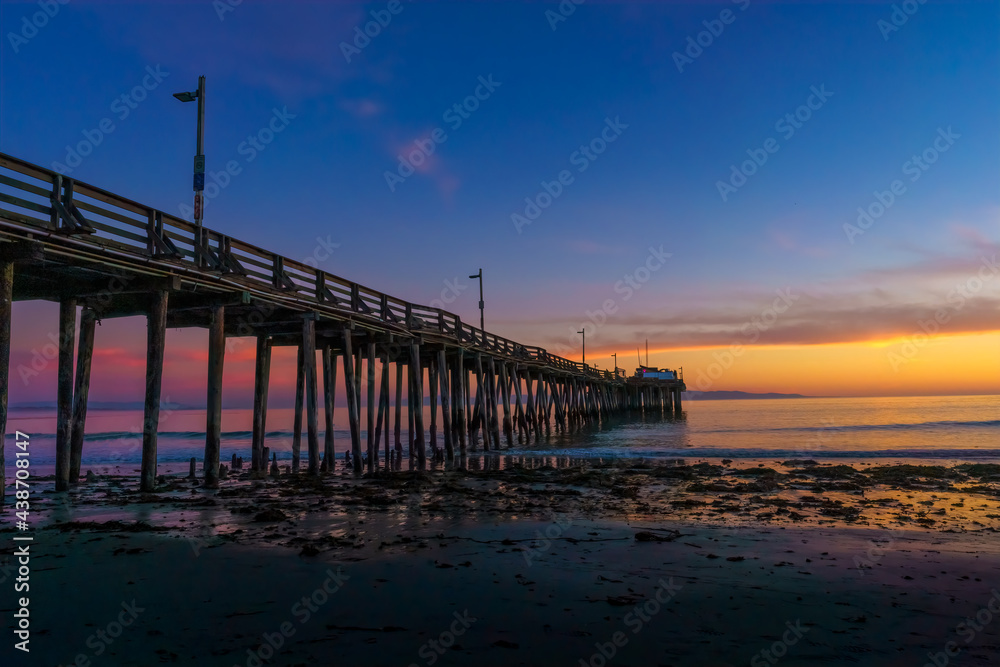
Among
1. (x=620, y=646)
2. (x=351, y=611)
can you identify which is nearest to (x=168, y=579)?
(x=351, y=611)

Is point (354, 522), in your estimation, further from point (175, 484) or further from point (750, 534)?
point (175, 484)

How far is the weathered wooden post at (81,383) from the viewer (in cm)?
1339

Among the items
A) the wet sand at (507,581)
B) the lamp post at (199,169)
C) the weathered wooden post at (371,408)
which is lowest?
the wet sand at (507,581)

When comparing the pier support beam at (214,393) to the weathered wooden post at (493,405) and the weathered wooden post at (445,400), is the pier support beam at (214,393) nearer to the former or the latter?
the weathered wooden post at (445,400)

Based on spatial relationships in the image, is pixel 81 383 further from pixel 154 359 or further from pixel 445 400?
pixel 445 400

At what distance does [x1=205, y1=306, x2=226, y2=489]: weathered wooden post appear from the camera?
13148 millimetres

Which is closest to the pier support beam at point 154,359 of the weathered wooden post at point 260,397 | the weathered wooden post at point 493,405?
the weathered wooden post at point 260,397

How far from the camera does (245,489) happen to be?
13.6m

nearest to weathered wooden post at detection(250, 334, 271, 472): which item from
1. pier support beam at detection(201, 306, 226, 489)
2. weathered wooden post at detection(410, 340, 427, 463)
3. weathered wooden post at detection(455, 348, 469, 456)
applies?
pier support beam at detection(201, 306, 226, 489)

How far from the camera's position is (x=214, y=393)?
13188 millimetres

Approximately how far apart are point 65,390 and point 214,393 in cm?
280

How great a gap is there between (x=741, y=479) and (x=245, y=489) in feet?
43.9

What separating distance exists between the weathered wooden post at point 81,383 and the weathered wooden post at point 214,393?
291cm

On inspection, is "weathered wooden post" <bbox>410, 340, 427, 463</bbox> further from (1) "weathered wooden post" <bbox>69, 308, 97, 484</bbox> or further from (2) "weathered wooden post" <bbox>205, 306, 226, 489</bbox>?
(1) "weathered wooden post" <bbox>69, 308, 97, 484</bbox>
